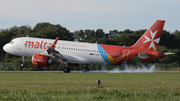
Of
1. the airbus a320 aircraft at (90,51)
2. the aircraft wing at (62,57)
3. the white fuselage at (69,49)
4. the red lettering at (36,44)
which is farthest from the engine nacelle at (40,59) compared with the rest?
the red lettering at (36,44)

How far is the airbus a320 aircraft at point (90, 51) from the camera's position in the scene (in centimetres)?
4962

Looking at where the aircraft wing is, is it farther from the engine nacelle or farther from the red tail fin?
the red tail fin

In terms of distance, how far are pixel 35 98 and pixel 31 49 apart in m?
37.1

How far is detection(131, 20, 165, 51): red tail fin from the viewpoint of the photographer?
49.9 metres

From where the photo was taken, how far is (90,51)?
51750 mm

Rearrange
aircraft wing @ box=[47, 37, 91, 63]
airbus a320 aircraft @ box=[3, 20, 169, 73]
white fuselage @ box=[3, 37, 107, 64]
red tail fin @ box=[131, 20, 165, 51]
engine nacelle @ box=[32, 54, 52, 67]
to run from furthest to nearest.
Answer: white fuselage @ box=[3, 37, 107, 64], red tail fin @ box=[131, 20, 165, 51], airbus a320 aircraft @ box=[3, 20, 169, 73], engine nacelle @ box=[32, 54, 52, 67], aircraft wing @ box=[47, 37, 91, 63]

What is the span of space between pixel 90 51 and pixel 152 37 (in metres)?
10.4

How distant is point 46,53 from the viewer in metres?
51.1

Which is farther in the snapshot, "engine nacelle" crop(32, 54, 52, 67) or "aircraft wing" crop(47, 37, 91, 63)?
"engine nacelle" crop(32, 54, 52, 67)

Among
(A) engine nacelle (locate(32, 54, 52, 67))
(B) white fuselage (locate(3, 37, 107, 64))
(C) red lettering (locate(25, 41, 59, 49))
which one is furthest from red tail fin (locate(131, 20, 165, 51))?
(C) red lettering (locate(25, 41, 59, 49))

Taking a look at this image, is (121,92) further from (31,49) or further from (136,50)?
(31,49)

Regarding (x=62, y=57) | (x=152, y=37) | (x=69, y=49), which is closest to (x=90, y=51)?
(x=69, y=49)

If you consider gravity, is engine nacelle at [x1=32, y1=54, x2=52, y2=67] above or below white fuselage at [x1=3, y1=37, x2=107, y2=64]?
below

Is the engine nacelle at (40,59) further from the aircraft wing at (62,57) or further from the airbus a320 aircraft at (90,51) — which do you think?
the aircraft wing at (62,57)
